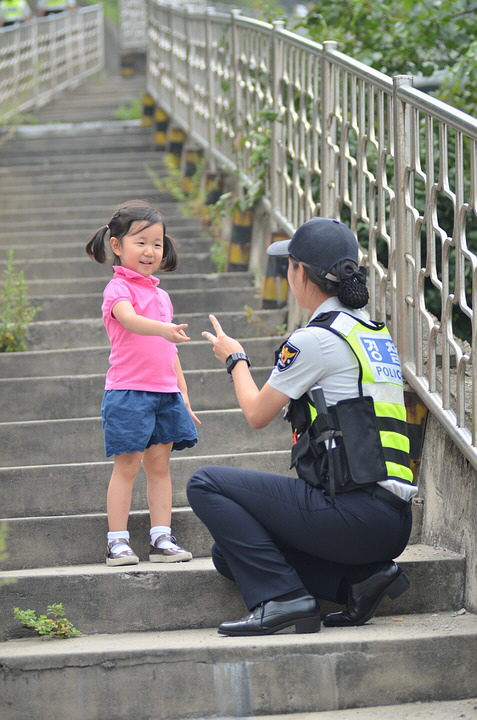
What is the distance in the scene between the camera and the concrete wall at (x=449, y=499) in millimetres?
3754

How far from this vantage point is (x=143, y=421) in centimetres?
407

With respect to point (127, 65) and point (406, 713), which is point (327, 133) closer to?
point (406, 713)

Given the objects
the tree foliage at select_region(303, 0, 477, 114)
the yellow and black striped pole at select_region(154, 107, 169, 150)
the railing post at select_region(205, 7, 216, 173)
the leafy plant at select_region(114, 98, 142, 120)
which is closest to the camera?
the tree foliage at select_region(303, 0, 477, 114)

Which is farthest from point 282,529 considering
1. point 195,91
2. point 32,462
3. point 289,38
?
point 195,91

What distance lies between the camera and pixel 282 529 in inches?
139

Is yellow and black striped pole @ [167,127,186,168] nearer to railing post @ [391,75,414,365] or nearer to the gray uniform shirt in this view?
railing post @ [391,75,414,365]

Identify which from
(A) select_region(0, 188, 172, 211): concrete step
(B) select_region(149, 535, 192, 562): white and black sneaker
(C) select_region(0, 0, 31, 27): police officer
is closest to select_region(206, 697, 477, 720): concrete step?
(B) select_region(149, 535, 192, 562): white and black sneaker

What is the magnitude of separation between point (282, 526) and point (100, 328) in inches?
119

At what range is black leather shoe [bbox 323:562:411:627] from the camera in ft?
11.6

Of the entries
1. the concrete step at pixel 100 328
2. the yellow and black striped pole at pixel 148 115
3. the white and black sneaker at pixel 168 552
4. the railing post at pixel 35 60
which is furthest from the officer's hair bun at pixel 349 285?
the railing post at pixel 35 60

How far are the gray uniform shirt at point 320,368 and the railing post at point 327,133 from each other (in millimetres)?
2013

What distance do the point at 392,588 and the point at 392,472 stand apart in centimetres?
42

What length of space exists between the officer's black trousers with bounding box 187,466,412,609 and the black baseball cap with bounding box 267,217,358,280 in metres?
0.72

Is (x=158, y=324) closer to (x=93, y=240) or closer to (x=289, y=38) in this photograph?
(x=93, y=240)
